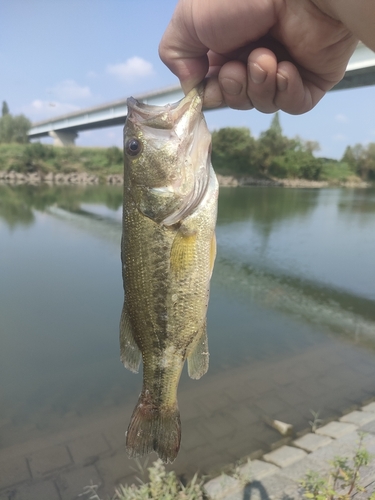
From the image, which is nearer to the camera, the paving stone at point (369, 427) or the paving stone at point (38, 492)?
the paving stone at point (38, 492)

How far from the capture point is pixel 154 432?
73.0 inches

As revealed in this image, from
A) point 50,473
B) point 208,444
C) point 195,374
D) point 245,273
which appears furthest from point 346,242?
point 195,374

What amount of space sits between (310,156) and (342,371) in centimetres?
5390

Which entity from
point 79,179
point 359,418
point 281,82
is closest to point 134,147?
point 281,82

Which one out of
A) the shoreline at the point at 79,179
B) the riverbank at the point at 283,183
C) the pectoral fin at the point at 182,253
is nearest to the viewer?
the pectoral fin at the point at 182,253

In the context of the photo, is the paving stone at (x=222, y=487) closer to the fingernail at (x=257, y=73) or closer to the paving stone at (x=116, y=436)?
the paving stone at (x=116, y=436)

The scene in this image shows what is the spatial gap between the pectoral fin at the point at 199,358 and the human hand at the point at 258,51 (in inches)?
48.4

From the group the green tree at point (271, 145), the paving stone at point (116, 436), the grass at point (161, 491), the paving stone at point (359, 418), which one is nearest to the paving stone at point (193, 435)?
the paving stone at point (116, 436)

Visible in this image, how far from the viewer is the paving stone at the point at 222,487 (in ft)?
11.6

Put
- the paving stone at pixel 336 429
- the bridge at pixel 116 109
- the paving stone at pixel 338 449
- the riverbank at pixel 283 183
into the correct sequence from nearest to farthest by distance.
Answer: the paving stone at pixel 338 449 < the paving stone at pixel 336 429 < the bridge at pixel 116 109 < the riverbank at pixel 283 183

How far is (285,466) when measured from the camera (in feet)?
12.8

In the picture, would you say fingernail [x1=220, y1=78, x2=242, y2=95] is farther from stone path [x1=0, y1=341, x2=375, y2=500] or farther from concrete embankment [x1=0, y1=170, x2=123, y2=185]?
concrete embankment [x1=0, y1=170, x2=123, y2=185]

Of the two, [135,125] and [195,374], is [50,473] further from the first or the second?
[135,125]

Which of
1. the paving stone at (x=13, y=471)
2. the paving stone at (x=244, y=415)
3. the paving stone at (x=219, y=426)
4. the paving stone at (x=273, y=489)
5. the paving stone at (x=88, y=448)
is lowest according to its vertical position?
the paving stone at (x=13, y=471)
